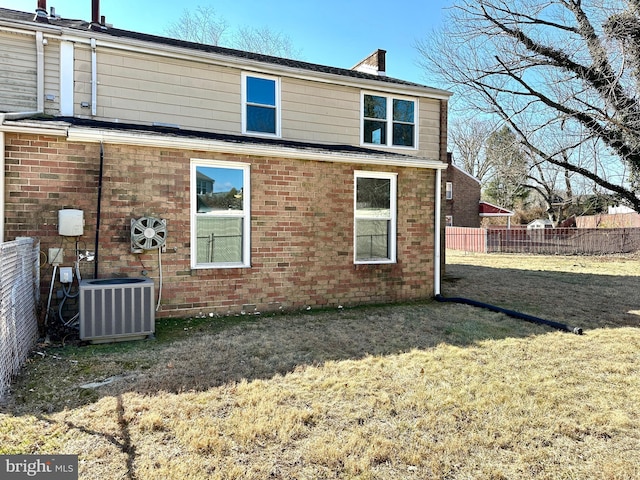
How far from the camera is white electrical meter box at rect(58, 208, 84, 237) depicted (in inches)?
215

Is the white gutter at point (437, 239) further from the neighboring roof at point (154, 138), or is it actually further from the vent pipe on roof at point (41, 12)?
the vent pipe on roof at point (41, 12)

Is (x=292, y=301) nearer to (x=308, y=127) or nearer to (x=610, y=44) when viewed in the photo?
(x=308, y=127)

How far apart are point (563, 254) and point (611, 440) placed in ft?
71.0

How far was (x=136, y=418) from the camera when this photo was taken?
10.2ft

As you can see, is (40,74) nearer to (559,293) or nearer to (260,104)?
(260,104)

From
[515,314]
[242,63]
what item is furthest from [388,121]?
[515,314]

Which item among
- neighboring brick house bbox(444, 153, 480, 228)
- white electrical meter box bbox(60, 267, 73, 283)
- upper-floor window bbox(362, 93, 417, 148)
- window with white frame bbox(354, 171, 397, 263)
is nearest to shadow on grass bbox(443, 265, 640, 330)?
window with white frame bbox(354, 171, 397, 263)

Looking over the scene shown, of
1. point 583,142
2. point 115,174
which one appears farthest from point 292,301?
point 583,142

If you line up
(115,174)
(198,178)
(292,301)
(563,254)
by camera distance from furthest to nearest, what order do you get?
1. (563,254)
2. (292,301)
3. (198,178)
4. (115,174)

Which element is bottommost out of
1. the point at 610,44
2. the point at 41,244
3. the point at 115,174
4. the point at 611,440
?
the point at 611,440

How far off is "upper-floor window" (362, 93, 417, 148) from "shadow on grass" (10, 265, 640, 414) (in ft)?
13.5

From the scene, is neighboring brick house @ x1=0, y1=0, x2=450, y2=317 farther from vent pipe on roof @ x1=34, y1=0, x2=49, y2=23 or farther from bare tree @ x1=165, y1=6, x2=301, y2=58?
bare tree @ x1=165, y1=6, x2=301, y2=58

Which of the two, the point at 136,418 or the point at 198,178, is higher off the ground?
the point at 198,178

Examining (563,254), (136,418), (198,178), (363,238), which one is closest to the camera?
(136,418)
